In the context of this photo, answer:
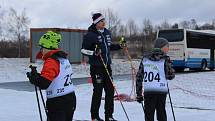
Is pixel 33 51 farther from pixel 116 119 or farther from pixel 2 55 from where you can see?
pixel 116 119

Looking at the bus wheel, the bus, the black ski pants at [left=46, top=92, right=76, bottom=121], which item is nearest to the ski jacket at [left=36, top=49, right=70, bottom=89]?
the black ski pants at [left=46, top=92, right=76, bottom=121]

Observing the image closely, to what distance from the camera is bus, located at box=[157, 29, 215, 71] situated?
1307 inches

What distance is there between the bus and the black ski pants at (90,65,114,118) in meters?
23.9

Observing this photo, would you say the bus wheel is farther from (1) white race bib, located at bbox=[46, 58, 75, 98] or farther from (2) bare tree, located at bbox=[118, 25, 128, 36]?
(2) bare tree, located at bbox=[118, 25, 128, 36]

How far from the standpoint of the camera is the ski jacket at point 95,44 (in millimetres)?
9352

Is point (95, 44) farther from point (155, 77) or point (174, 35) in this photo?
point (174, 35)

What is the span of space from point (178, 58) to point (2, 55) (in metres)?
28.4

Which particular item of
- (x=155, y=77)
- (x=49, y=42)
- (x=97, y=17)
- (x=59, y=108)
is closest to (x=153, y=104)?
(x=155, y=77)

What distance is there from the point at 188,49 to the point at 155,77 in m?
26.1

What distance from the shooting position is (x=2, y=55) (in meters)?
56.2

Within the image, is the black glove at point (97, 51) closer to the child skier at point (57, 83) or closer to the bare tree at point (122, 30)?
the child skier at point (57, 83)

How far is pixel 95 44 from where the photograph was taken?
9344 millimetres

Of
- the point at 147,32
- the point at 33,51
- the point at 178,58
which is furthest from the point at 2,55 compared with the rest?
the point at 147,32

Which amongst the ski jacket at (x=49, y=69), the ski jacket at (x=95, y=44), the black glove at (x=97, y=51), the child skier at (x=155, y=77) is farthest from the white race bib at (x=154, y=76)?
the ski jacket at (x=49, y=69)
